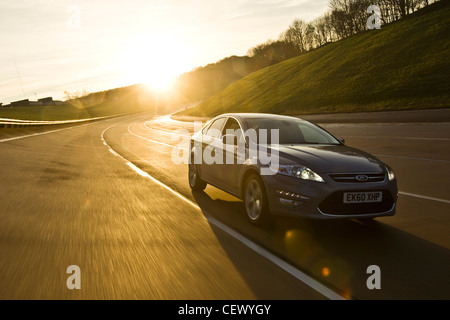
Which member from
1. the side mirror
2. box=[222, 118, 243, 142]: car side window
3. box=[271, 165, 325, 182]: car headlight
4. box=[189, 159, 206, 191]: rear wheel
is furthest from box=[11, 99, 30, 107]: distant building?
box=[271, 165, 325, 182]: car headlight

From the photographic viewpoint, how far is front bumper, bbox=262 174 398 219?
5234mm

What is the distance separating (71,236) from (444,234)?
4.55m

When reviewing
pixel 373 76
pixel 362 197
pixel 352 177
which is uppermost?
pixel 373 76

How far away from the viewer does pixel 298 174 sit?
5.46 metres

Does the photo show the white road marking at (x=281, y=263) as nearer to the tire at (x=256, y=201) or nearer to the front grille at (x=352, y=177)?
the tire at (x=256, y=201)

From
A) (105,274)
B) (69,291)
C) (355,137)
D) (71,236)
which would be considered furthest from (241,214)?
(355,137)

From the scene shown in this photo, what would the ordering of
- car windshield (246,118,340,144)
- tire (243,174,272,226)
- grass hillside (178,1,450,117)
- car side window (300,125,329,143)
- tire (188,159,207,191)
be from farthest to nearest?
grass hillside (178,1,450,117)
tire (188,159,207,191)
car side window (300,125,329,143)
car windshield (246,118,340,144)
tire (243,174,272,226)

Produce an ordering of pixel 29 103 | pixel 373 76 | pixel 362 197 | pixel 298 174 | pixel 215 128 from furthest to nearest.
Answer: pixel 29 103
pixel 373 76
pixel 215 128
pixel 298 174
pixel 362 197

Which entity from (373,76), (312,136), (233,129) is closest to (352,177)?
(312,136)

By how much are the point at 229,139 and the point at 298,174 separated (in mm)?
1981

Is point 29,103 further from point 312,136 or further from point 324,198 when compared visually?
point 324,198

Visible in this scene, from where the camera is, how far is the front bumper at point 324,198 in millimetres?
5234

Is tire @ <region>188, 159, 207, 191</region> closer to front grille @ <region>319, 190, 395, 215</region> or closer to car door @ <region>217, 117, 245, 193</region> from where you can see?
car door @ <region>217, 117, 245, 193</region>
